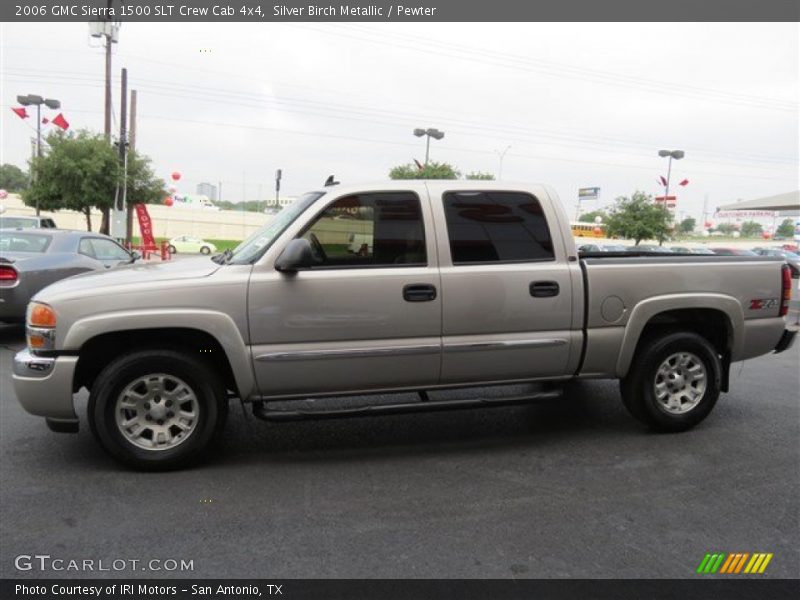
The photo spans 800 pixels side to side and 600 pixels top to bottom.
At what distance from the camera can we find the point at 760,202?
1998cm

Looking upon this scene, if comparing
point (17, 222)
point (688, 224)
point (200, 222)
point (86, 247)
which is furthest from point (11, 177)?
point (688, 224)

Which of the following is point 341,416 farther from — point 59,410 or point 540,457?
point 59,410

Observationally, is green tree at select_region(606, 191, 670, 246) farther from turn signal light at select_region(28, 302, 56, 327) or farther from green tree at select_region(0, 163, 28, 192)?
green tree at select_region(0, 163, 28, 192)

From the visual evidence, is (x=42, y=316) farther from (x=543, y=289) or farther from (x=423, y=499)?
(x=543, y=289)

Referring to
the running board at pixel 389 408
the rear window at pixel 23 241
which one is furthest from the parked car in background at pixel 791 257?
the rear window at pixel 23 241

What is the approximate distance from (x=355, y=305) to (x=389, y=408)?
2.44 feet

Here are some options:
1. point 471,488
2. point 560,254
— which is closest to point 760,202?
point 560,254

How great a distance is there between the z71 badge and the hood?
13.7ft

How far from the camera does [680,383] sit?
15.5 feet

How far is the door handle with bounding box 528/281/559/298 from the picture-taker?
425cm

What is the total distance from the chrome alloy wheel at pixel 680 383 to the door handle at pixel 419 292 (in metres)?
1.98

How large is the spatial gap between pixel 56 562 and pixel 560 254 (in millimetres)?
3581
